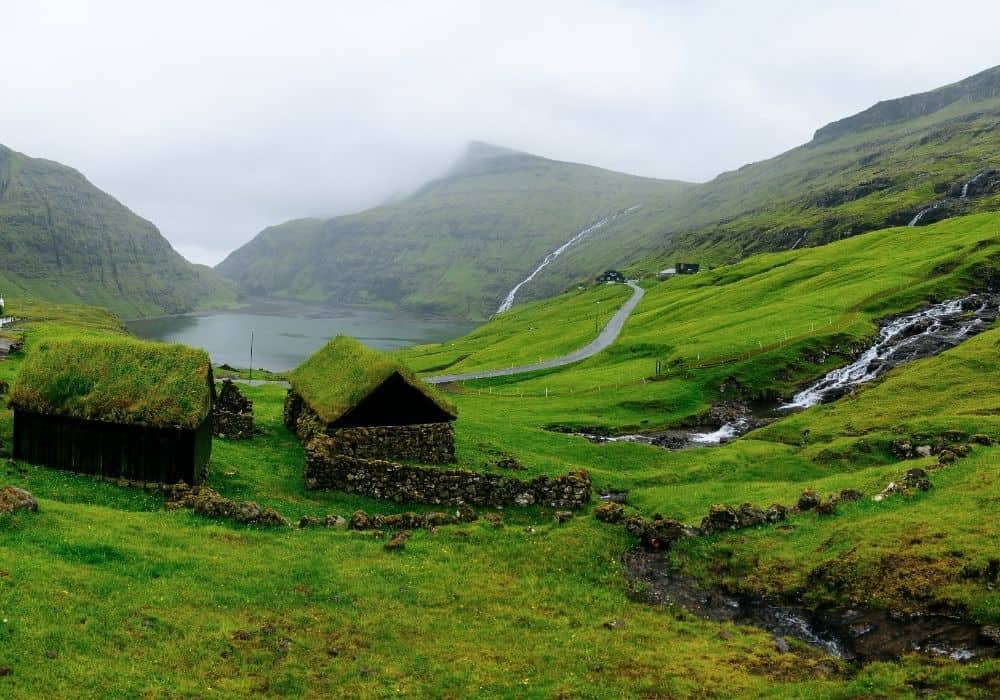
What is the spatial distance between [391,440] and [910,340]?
7160 centimetres

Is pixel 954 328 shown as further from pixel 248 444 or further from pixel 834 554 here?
pixel 248 444

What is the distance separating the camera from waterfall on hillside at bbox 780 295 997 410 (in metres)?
72.1

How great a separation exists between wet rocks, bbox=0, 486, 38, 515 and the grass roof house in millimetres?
7013

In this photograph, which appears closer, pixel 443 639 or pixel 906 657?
pixel 906 657

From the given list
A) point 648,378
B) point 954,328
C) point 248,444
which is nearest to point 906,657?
point 248,444

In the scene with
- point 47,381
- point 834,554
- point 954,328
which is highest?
point 954,328

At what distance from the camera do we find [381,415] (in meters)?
38.1

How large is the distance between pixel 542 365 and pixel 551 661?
286 ft

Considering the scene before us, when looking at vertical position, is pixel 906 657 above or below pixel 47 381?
below

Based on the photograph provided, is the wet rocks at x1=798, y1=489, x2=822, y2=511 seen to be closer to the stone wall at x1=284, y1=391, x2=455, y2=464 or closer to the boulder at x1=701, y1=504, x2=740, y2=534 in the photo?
A: the boulder at x1=701, y1=504, x2=740, y2=534

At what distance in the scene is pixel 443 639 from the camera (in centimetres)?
1836

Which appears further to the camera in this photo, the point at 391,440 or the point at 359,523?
the point at 391,440

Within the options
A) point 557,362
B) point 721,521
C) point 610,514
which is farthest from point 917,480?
point 557,362

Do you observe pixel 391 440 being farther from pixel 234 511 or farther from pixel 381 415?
pixel 234 511
